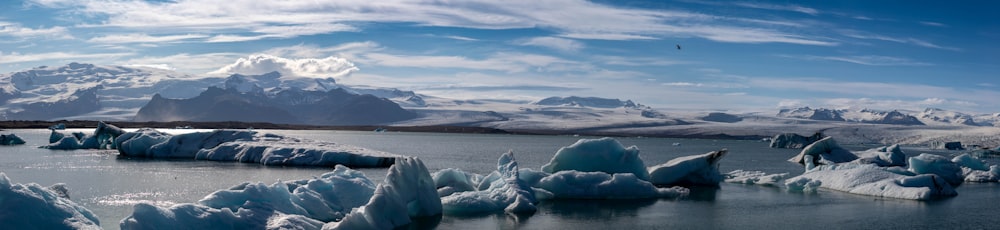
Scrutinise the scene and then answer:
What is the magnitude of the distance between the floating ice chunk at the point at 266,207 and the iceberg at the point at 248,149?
14525 mm

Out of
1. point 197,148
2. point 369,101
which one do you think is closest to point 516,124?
point 369,101

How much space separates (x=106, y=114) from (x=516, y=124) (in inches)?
3550

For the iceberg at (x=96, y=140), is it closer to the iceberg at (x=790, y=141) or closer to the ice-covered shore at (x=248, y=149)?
the ice-covered shore at (x=248, y=149)

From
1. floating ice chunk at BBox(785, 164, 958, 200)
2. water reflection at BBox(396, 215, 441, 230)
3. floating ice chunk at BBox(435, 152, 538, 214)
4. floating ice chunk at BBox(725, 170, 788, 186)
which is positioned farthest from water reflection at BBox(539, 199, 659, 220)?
floating ice chunk at BBox(725, 170, 788, 186)

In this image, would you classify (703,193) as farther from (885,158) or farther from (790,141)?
(790,141)

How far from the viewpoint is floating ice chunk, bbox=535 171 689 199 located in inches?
816

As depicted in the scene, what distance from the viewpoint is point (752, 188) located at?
83.4ft

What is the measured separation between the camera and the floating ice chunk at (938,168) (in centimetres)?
2786

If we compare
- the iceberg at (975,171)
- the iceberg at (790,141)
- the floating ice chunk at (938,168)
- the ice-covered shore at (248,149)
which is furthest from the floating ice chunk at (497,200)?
the iceberg at (790,141)

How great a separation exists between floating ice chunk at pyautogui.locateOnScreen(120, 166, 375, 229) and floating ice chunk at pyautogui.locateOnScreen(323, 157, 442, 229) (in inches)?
23.3

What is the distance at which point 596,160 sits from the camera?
23.5 metres

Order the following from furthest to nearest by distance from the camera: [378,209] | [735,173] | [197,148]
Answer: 1. [197,148]
2. [735,173]
3. [378,209]

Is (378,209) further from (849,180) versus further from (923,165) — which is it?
(923,165)

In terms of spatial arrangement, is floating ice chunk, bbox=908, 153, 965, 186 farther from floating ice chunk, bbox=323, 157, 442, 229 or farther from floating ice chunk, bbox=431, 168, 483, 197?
floating ice chunk, bbox=323, 157, 442, 229
